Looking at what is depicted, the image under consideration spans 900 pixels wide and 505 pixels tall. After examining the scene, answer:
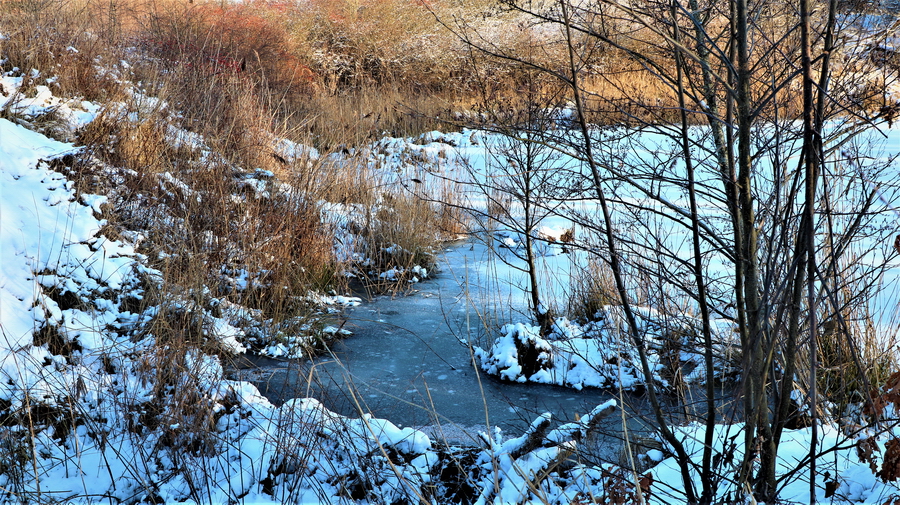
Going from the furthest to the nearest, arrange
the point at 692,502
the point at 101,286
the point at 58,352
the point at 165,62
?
1. the point at 165,62
2. the point at 101,286
3. the point at 58,352
4. the point at 692,502

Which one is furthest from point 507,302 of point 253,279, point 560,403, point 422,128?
point 422,128

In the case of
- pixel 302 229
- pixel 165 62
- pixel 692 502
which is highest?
pixel 165 62

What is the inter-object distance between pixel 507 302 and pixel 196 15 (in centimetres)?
667

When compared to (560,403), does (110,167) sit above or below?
above

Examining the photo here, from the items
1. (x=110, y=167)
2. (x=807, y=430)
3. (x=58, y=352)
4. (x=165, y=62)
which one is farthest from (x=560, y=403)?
(x=165, y=62)

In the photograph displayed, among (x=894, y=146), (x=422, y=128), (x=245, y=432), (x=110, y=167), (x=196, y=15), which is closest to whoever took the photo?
(x=245, y=432)

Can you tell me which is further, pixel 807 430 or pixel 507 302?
pixel 507 302

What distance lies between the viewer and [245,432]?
243 centimetres

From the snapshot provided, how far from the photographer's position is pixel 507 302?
4203 mm

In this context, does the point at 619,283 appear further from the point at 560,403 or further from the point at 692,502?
the point at 560,403

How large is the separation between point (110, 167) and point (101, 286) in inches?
52.9

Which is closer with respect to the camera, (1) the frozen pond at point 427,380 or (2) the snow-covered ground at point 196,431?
(2) the snow-covered ground at point 196,431

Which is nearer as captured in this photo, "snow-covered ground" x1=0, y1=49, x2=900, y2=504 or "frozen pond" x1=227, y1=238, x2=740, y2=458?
"snow-covered ground" x1=0, y1=49, x2=900, y2=504

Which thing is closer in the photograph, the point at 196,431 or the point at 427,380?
the point at 196,431
